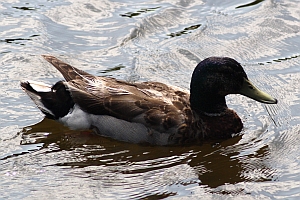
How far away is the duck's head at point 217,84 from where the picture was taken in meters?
9.95

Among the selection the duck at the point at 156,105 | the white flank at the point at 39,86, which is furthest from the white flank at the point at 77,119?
the white flank at the point at 39,86

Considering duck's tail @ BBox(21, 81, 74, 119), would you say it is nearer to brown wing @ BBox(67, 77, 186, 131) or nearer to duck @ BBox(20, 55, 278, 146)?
duck @ BBox(20, 55, 278, 146)

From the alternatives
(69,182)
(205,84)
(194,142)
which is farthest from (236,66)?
(69,182)

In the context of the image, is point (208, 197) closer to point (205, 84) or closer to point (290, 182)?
point (290, 182)

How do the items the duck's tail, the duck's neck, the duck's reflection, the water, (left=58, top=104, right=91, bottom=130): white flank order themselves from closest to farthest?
the water < the duck's reflection < the duck's neck < (left=58, top=104, right=91, bottom=130): white flank < the duck's tail

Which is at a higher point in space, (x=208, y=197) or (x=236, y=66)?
(x=236, y=66)

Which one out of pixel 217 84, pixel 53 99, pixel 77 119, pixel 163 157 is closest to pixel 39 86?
pixel 53 99

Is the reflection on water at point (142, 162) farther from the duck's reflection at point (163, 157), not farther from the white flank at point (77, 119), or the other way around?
the white flank at point (77, 119)

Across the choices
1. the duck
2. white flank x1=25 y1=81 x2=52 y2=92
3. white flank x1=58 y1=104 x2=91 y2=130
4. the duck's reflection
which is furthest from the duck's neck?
white flank x1=25 y1=81 x2=52 y2=92

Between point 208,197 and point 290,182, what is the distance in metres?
1.00

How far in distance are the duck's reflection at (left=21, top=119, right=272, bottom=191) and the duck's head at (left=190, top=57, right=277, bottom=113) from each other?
22.5 inches

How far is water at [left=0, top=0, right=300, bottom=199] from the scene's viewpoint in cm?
889

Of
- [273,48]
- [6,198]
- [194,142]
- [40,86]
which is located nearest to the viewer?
[6,198]

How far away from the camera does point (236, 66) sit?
993 centimetres
